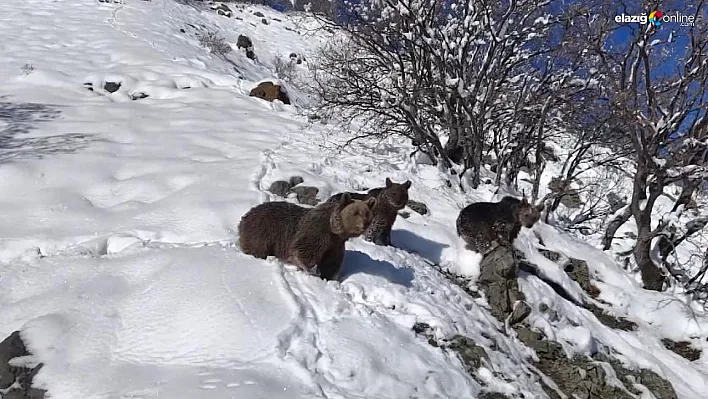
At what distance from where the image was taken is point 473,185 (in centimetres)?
1010

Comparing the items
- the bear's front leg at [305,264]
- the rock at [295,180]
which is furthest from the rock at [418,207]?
the bear's front leg at [305,264]

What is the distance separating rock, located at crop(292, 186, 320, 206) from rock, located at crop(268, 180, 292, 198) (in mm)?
108

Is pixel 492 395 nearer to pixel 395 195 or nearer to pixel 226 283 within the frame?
pixel 226 283

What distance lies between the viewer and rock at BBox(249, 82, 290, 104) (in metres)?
14.6

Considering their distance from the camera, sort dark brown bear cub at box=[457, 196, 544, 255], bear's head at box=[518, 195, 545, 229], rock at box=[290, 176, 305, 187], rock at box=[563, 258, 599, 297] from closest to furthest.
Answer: dark brown bear cub at box=[457, 196, 544, 255] → bear's head at box=[518, 195, 545, 229] → rock at box=[563, 258, 599, 297] → rock at box=[290, 176, 305, 187]

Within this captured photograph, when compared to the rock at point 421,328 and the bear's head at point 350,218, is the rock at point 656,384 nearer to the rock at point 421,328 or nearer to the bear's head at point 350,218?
the rock at point 421,328

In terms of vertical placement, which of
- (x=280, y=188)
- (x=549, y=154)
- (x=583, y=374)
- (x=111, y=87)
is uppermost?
(x=549, y=154)

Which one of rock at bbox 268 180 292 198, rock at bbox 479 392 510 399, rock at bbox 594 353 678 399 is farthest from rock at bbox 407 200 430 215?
rock at bbox 479 392 510 399

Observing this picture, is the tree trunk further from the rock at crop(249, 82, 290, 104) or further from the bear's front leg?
the rock at crop(249, 82, 290, 104)

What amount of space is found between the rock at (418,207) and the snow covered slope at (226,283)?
0.20 meters

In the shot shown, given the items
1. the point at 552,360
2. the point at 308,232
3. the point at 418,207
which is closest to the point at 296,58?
the point at 418,207

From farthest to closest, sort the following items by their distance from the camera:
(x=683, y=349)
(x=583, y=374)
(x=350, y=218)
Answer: (x=683, y=349)
(x=583, y=374)
(x=350, y=218)

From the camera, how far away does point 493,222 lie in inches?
258

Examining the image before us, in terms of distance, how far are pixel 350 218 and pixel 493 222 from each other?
8.58 ft
